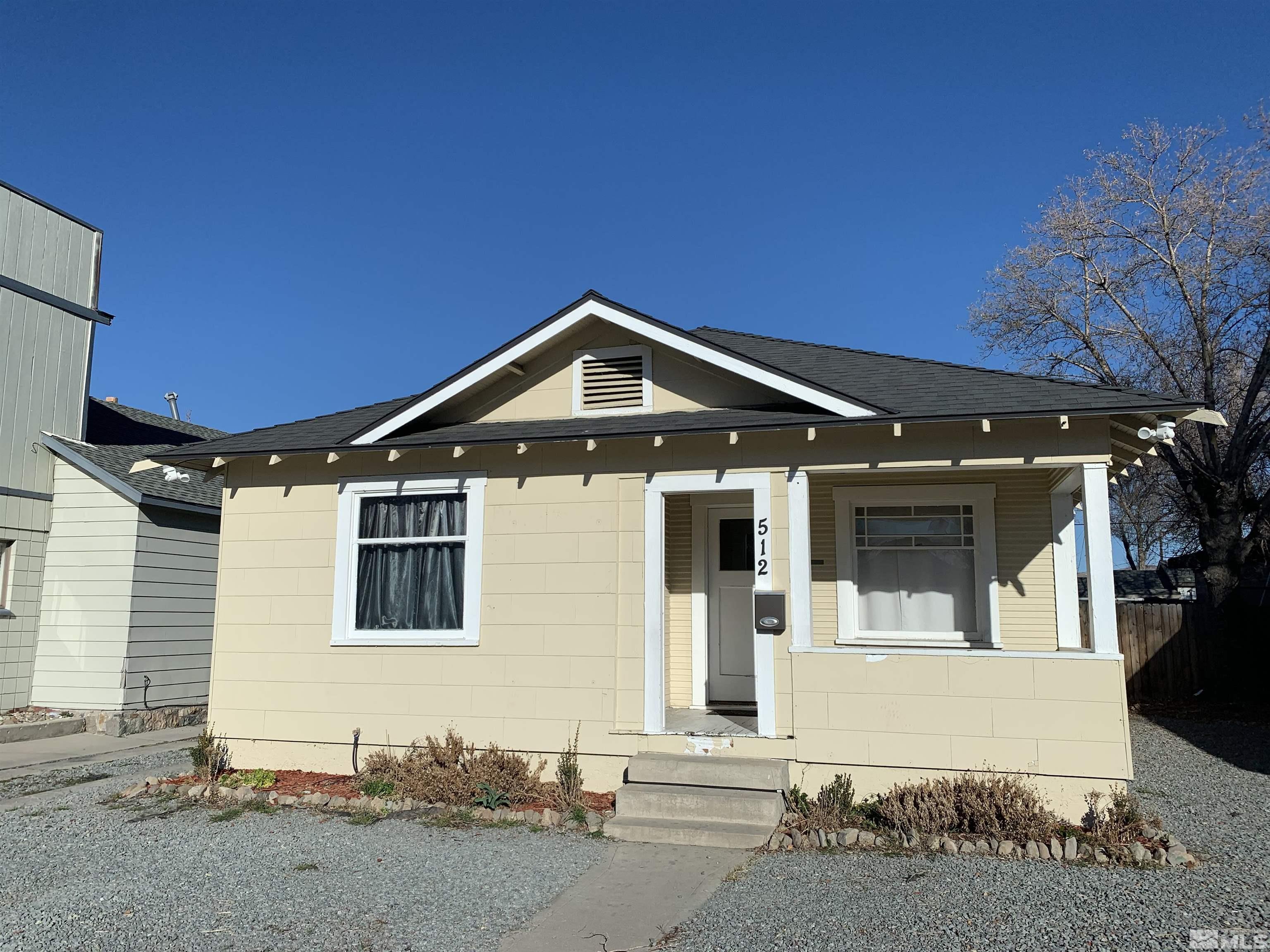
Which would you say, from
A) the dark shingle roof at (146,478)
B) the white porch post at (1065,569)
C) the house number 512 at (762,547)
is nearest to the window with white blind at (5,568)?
the dark shingle roof at (146,478)

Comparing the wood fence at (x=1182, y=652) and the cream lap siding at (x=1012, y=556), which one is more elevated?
the cream lap siding at (x=1012, y=556)

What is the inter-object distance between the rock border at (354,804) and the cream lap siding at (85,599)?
457cm

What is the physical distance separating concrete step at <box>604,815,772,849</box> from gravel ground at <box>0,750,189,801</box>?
→ 5205 mm

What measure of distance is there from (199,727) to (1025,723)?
1150cm

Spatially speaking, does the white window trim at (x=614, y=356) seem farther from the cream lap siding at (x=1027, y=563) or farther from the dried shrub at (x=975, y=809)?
the dried shrub at (x=975, y=809)

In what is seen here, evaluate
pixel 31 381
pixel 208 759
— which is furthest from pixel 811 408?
pixel 31 381

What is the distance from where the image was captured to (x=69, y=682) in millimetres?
12578

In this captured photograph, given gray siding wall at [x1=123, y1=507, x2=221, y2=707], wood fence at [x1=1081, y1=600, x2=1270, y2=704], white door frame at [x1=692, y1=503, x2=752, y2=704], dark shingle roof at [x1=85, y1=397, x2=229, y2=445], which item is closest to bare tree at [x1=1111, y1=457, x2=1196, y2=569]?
wood fence at [x1=1081, y1=600, x2=1270, y2=704]

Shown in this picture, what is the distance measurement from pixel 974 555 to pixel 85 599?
11757 millimetres

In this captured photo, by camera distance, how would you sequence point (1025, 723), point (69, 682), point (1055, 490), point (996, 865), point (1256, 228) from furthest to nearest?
point (1256, 228)
point (69, 682)
point (1055, 490)
point (1025, 723)
point (996, 865)

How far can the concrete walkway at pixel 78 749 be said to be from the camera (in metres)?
9.94

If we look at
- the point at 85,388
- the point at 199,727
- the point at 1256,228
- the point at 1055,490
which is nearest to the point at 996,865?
the point at 1055,490

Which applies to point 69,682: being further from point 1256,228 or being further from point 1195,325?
point 1256,228

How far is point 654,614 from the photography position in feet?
26.3
